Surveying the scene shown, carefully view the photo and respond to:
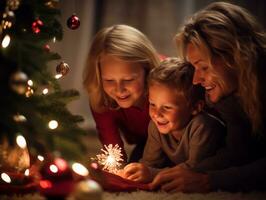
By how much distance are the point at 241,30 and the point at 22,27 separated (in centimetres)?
77

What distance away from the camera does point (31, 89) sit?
4.99ft

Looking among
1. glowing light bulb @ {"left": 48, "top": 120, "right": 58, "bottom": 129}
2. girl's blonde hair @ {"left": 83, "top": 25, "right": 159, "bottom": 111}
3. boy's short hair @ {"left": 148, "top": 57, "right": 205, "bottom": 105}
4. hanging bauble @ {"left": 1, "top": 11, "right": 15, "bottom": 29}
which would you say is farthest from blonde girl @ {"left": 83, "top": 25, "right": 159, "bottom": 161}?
hanging bauble @ {"left": 1, "top": 11, "right": 15, "bottom": 29}

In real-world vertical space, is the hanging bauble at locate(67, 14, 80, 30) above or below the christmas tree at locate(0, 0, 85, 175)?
above

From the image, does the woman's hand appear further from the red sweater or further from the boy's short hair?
the red sweater

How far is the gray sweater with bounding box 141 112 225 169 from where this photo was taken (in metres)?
1.67

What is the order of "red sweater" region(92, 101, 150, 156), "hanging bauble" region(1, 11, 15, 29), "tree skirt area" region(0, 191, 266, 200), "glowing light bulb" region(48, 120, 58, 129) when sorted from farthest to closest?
"red sweater" region(92, 101, 150, 156)
"tree skirt area" region(0, 191, 266, 200)
"glowing light bulb" region(48, 120, 58, 129)
"hanging bauble" region(1, 11, 15, 29)

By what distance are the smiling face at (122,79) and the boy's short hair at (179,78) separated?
113mm

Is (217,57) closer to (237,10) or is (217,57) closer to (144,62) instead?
(237,10)

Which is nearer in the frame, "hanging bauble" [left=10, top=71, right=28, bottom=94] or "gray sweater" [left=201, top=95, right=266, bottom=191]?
"hanging bauble" [left=10, top=71, right=28, bottom=94]

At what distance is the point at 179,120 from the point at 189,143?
0.09 m

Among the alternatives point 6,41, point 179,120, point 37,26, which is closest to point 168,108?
point 179,120

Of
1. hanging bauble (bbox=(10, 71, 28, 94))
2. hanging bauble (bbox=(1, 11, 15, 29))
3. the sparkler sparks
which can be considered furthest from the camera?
the sparkler sparks

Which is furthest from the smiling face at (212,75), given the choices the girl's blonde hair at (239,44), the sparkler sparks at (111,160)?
the sparkler sparks at (111,160)

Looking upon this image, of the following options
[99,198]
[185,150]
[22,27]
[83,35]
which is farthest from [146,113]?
[83,35]
